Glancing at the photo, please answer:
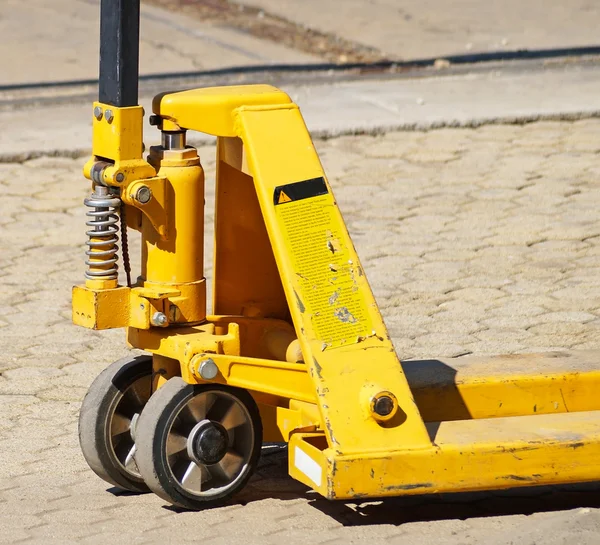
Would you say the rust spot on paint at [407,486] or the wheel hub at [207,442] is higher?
the wheel hub at [207,442]

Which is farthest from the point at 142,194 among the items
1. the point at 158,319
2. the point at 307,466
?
the point at 307,466

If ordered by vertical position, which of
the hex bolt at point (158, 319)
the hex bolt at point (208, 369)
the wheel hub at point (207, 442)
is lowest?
the wheel hub at point (207, 442)

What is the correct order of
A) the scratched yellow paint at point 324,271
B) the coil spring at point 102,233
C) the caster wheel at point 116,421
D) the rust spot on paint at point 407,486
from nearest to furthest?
the rust spot on paint at point 407,486 < the scratched yellow paint at point 324,271 < the coil spring at point 102,233 < the caster wheel at point 116,421

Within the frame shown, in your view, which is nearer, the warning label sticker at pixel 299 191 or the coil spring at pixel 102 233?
the warning label sticker at pixel 299 191

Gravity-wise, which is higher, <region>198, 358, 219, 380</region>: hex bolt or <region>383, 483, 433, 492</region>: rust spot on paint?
<region>198, 358, 219, 380</region>: hex bolt

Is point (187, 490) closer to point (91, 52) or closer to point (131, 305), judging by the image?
point (131, 305)

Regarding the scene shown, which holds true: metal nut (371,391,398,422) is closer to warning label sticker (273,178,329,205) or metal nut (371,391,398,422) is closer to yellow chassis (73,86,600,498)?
yellow chassis (73,86,600,498)

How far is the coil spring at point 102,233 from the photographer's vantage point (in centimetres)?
388

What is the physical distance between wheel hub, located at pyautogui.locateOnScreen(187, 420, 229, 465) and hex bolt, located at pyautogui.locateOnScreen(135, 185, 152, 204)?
0.66m

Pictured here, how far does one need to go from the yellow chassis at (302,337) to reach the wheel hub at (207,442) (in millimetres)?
145

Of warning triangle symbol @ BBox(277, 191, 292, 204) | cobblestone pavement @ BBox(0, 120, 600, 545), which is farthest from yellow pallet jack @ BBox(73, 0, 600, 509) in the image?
cobblestone pavement @ BBox(0, 120, 600, 545)

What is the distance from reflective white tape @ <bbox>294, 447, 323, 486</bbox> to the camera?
3.62 m

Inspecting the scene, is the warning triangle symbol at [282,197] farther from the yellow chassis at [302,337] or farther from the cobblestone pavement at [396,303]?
the cobblestone pavement at [396,303]

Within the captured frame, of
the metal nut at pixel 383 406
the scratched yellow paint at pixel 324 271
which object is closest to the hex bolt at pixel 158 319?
the scratched yellow paint at pixel 324 271
